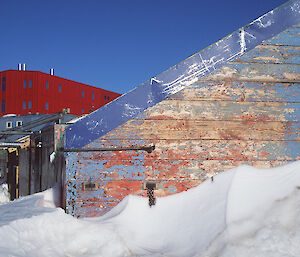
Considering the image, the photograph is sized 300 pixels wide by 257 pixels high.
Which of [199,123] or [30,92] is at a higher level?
[30,92]

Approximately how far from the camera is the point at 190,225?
2.12 m

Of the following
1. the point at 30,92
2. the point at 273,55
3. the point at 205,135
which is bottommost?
the point at 205,135

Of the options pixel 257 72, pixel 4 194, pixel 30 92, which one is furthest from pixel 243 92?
pixel 30 92

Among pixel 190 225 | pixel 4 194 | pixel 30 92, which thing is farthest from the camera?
pixel 30 92

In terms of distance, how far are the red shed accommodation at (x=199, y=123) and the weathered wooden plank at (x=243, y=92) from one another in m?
0.01

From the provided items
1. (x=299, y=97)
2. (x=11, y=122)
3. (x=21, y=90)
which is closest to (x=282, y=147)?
(x=299, y=97)

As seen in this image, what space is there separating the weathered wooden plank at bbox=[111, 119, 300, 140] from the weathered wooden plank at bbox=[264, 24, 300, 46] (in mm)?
875

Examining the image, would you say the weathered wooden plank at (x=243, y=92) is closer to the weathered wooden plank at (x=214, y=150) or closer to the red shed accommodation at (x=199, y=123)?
the red shed accommodation at (x=199, y=123)

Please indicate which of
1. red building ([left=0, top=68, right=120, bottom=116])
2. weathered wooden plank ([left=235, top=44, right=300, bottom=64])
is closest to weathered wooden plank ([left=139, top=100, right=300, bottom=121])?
weathered wooden plank ([left=235, top=44, right=300, bottom=64])

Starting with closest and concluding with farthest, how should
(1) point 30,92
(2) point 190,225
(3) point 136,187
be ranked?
(2) point 190,225 → (3) point 136,187 → (1) point 30,92

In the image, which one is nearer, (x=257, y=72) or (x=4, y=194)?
A: (x=257, y=72)

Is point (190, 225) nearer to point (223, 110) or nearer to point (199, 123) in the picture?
point (199, 123)

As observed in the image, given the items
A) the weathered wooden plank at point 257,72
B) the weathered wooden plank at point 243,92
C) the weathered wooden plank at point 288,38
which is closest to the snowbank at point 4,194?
the weathered wooden plank at point 243,92

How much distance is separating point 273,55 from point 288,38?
0.25 m
